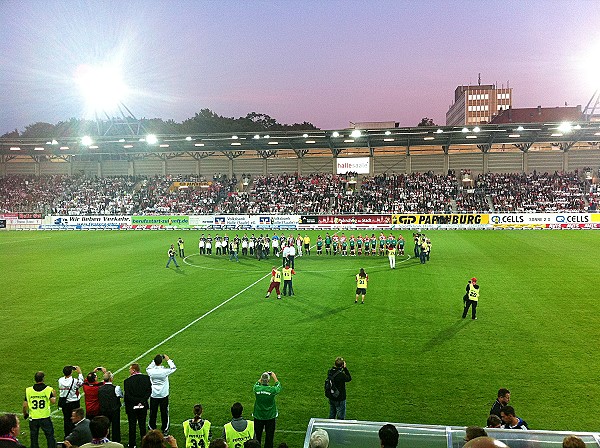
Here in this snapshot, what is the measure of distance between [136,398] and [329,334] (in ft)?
23.5

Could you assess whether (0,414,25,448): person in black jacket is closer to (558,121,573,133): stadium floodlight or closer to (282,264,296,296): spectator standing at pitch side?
(282,264,296,296): spectator standing at pitch side

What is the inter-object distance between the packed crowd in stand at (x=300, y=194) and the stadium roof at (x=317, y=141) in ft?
10.9

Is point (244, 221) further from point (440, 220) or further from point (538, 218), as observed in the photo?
point (538, 218)

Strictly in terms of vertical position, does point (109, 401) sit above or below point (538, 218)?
below

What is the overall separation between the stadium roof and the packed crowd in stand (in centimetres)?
331

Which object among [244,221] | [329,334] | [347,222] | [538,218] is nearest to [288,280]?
[329,334]

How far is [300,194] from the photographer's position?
56.9 meters

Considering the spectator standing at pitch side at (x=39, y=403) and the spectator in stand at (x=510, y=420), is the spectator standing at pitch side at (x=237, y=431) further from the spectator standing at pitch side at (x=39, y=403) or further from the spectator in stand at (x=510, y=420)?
the spectator in stand at (x=510, y=420)

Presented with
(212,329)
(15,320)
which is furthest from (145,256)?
(212,329)

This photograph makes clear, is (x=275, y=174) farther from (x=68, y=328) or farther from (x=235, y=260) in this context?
(x=68, y=328)

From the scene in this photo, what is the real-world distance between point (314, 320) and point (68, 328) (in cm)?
797

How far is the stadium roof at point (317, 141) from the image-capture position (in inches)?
1941

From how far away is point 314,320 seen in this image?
16.1 m

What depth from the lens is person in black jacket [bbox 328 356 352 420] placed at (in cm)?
873
